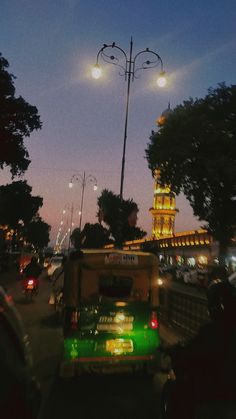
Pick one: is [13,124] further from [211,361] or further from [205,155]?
[211,361]

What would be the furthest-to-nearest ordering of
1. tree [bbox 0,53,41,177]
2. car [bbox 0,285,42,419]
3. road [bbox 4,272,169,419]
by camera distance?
tree [bbox 0,53,41,177] < road [bbox 4,272,169,419] < car [bbox 0,285,42,419]

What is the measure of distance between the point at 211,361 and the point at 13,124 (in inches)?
1358

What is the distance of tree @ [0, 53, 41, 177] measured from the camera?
3531 centimetres

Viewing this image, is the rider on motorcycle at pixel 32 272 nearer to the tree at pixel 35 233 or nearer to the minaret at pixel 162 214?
the tree at pixel 35 233

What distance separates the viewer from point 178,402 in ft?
→ 16.8

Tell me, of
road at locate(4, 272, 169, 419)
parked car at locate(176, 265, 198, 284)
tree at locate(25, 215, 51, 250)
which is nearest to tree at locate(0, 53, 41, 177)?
parked car at locate(176, 265, 198, 284)

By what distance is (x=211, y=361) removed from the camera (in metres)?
4.64

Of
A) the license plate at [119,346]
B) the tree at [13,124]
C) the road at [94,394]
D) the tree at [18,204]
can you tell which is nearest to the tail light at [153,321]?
the license plate at [119,346]

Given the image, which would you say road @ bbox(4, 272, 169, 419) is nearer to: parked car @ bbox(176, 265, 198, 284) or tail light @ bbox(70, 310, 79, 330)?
tail light @ bbox(70, 310, 79, 330)

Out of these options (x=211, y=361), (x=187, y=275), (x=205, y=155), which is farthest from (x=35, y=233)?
(x=211, y=361)

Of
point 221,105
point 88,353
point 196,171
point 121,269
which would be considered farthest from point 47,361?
point 221,105

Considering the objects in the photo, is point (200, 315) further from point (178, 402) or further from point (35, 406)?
point (35, 406)

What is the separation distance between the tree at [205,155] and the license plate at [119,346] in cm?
3020

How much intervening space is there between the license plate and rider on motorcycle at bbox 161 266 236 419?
2600 millimetres
